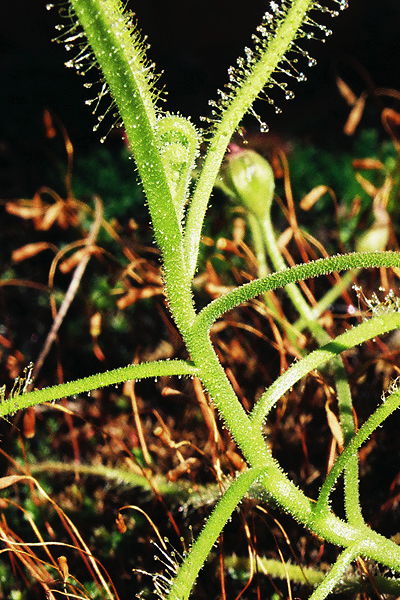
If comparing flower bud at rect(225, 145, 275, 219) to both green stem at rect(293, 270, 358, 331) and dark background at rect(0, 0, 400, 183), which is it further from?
dark background at rect(0, 0, 400, 183)

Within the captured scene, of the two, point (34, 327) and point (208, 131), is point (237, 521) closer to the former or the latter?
point (208, 131)

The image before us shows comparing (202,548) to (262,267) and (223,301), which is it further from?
(262,267)

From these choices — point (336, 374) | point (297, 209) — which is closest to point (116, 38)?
point (336, 374)

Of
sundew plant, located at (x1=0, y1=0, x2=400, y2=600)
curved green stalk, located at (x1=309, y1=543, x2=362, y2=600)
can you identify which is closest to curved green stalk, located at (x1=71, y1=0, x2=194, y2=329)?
sundew plant, located at (x1=0, y1=0, x2=400, y2=600)

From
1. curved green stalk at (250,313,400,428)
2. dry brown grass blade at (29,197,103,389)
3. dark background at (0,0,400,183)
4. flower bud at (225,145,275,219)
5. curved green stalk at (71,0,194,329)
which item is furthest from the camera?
dark background at (0,0,400,183)

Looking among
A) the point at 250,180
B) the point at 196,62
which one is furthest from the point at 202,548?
the point at 196,62
